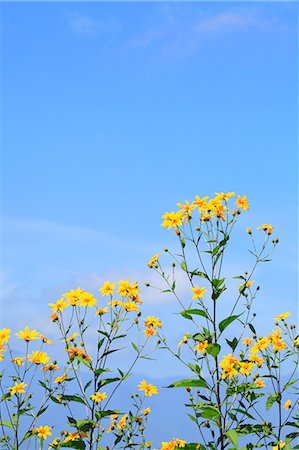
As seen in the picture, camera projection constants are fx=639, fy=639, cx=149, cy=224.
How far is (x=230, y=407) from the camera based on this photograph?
175 inches

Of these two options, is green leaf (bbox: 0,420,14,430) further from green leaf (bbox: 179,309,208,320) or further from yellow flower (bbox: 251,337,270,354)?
yellow flower (bbox: 251,337,270,354)

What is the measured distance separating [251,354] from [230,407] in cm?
77

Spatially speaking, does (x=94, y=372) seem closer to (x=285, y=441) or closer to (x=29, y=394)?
(x=29, y=394)

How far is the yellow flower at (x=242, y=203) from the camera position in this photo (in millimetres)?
4895

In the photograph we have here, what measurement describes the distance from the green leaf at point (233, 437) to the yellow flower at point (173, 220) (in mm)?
1553

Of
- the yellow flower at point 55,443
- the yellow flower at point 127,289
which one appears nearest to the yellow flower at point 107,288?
the yellow flower at point 127,289

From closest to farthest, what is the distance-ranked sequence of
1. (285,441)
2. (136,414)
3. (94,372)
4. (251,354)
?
(94,372) < (285,441) < (251,354) < (136,414)

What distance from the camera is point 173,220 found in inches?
193

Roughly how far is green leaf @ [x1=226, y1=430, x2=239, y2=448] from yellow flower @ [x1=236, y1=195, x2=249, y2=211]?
1.65 meters

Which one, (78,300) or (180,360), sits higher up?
(78,300)

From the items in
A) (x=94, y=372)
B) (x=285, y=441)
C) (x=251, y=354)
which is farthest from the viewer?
(x=251, y=354)

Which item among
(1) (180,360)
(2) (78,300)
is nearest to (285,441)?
(1) (180,360)

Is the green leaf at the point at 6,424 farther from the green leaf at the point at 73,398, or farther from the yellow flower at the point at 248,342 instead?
the yellow flower at the point at 248,342

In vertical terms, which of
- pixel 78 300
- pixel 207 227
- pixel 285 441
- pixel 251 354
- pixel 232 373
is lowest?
pixel 285 441
